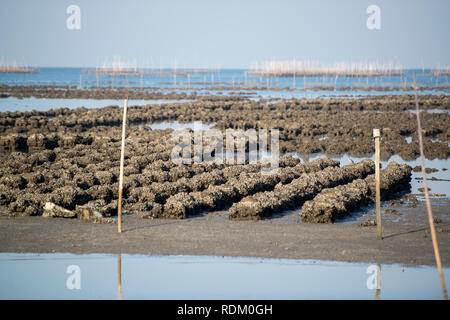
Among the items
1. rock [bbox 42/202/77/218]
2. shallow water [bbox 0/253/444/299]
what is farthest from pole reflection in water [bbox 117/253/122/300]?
rock [bbox 42/202/77/218]

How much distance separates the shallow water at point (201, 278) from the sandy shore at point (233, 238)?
0.30m

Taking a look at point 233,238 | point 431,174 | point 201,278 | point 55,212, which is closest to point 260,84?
point 431,174

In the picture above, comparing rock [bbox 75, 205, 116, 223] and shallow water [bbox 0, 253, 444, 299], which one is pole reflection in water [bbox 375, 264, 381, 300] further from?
rock [bbox 75, 205, 116, 223]

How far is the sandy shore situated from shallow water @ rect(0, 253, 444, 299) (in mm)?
305

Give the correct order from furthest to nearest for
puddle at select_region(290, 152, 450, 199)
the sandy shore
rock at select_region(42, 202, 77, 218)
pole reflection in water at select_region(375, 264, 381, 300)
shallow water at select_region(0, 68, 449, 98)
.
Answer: shallow water at select_region(0, 68, 449, 98), puddle at select_region(290, 152, 450, 199), rock at select_region(42, 202, 77, 218), the sandy shore, pole reflection in water at select_region(375, 264, 381, 300)

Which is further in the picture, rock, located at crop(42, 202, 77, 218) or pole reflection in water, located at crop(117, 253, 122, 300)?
rock, located at crop(42, 202, 77, 218)

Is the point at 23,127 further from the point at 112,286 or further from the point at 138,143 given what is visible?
the point at 112,286

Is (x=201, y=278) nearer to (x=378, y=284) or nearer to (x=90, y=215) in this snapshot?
(x=378, y=284)

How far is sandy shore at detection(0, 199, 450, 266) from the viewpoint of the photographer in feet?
29.5

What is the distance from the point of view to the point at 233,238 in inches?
385

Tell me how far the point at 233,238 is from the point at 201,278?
1.82 m

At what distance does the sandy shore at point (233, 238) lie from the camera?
9.00 meters

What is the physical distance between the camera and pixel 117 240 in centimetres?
962

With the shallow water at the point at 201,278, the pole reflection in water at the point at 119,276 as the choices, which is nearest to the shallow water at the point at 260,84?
the pole reflection in water at the point at 119,276
